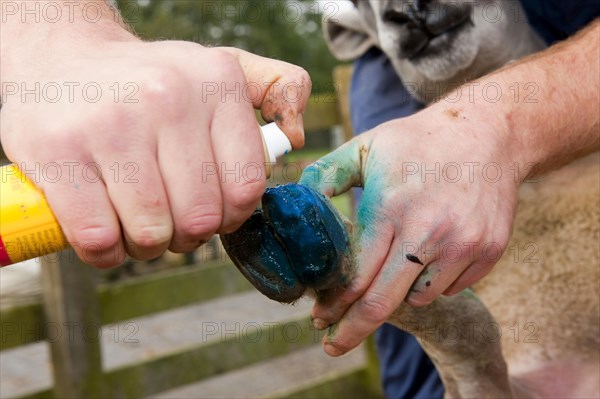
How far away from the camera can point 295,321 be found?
2.64m

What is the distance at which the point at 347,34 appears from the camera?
1.88m

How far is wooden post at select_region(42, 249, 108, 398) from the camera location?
2.13m

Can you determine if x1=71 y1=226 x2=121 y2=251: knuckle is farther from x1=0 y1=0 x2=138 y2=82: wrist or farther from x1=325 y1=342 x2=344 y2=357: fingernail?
x1=325 y1=342 x2=344 y2=357: fingernail

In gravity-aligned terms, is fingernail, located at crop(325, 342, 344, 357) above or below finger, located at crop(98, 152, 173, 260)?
below

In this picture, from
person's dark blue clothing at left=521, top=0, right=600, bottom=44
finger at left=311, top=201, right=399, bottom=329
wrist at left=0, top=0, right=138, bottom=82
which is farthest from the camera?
person's dark blue clothing at left=521, top=0, right=600, bottom=44

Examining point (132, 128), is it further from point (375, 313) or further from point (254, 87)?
point (375, 313)

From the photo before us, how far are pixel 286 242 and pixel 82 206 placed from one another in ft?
0.82

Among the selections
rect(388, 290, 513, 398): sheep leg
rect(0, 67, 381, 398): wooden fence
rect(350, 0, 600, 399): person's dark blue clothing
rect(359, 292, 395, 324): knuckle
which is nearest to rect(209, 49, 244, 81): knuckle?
rect(359, 292, 395, 324): knuckle

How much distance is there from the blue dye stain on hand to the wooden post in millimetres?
1462

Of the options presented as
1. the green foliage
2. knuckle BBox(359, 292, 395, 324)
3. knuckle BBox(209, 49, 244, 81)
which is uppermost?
knuckle BBox(209, 49, 244, 81)

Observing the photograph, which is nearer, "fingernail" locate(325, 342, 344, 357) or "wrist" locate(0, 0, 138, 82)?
"wrist" locate(0, 0, 138, 82)

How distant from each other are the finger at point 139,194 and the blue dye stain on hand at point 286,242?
160 mm

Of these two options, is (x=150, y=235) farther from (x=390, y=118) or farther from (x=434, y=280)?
(x=390, y=118)

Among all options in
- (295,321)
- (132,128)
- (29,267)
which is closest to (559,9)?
(132,128)
